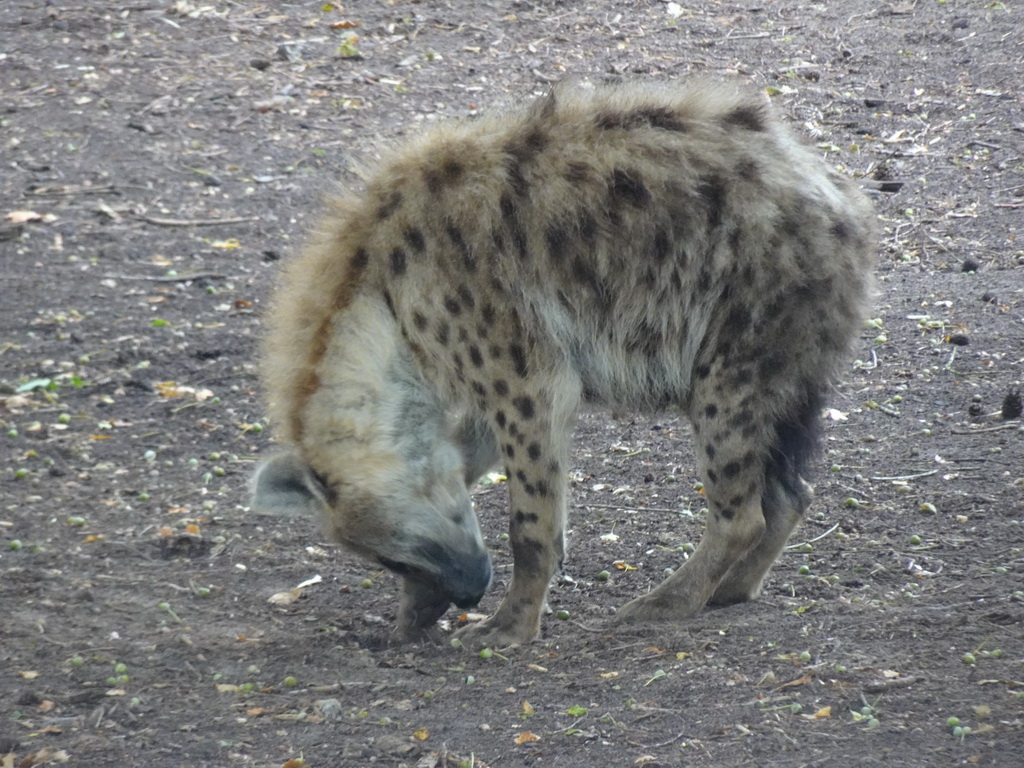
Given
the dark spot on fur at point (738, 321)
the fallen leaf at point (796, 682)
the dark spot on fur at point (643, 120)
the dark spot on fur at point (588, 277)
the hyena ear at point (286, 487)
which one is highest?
the dark spot on fur at point (643, 120)

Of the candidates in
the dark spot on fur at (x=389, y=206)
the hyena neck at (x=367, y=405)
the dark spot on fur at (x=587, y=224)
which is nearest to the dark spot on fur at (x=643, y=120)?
the dark spot on fur at (x=587, y=224)

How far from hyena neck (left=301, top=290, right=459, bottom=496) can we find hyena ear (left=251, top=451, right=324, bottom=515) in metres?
0.05

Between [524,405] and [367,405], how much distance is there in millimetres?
445

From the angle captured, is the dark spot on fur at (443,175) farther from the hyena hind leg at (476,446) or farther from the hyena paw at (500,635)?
the hyena paw at (500,635)

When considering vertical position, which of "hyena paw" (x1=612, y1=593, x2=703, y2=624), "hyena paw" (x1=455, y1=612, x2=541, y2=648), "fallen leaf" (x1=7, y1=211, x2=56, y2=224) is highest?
"fallen leaf" (x1=7, y1=211, x2=56, y2=224)

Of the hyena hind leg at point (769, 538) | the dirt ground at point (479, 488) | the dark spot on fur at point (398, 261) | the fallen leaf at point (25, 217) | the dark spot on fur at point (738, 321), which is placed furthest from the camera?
the fallen leaf at point (25, 217)

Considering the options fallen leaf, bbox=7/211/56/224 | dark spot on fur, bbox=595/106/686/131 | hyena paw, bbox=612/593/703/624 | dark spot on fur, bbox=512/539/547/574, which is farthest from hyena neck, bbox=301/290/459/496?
fallen leaf, bbox=7/211/56/224

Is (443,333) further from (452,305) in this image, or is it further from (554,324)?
(554,324)

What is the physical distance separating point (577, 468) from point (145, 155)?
3355 mm

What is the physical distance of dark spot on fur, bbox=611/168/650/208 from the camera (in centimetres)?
351

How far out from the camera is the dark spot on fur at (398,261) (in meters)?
3.57

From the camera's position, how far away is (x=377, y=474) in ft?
11.7

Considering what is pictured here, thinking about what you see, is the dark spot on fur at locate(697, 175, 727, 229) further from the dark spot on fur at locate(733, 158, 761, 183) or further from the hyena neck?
the hyena neck

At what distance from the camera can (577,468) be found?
4.69 meters
